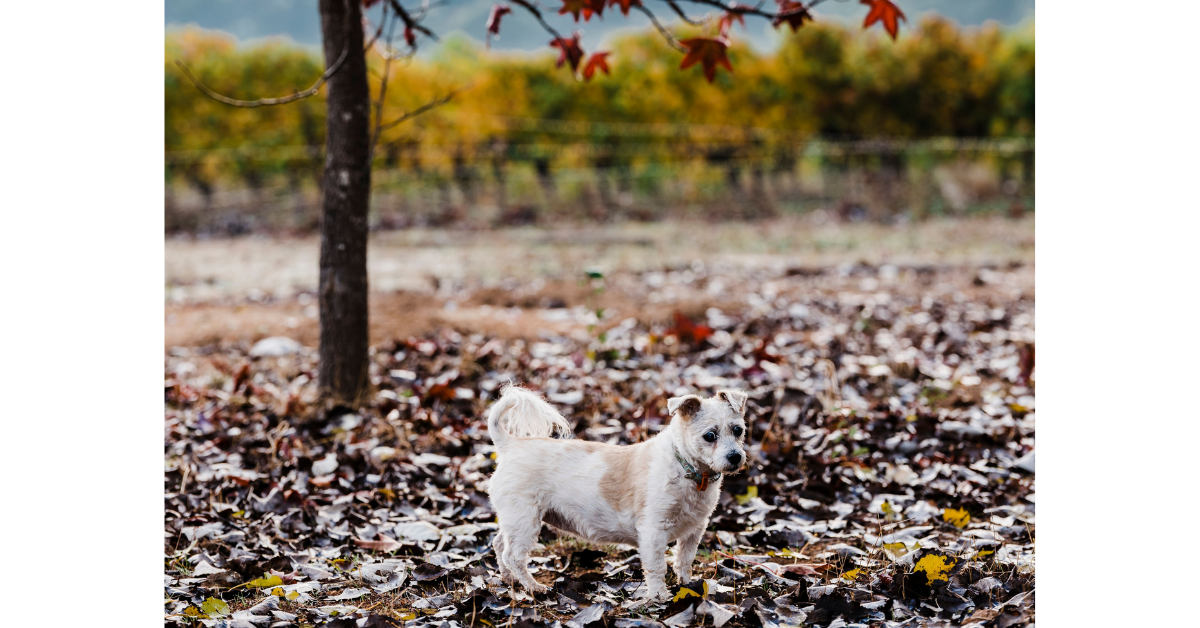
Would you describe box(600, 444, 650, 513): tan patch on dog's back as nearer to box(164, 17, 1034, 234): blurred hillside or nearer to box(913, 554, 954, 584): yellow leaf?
box(913, 554, 954, 584): yellow leaf

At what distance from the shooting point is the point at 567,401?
373 centimetres

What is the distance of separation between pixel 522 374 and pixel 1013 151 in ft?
33.9

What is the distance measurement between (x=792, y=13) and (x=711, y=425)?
143 centimetres

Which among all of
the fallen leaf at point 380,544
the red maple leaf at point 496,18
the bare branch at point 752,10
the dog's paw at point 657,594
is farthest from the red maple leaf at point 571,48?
the dog's paw at point 657,594

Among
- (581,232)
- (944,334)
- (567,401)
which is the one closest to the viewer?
(567,401)

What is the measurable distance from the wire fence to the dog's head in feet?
31.1

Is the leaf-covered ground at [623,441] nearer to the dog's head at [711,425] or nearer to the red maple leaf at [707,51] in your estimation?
the dog's head at [711,425]

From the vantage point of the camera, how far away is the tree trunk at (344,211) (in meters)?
3.55

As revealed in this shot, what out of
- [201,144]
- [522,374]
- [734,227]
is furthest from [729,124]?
[522,374]

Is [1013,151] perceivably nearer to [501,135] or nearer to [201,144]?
[501,135]

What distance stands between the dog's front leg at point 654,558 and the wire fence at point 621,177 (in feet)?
31.2

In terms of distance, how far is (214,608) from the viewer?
2164 mm

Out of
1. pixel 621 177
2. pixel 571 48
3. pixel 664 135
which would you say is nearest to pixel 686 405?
pixel 571 48

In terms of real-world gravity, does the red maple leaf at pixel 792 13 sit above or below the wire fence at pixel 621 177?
below
